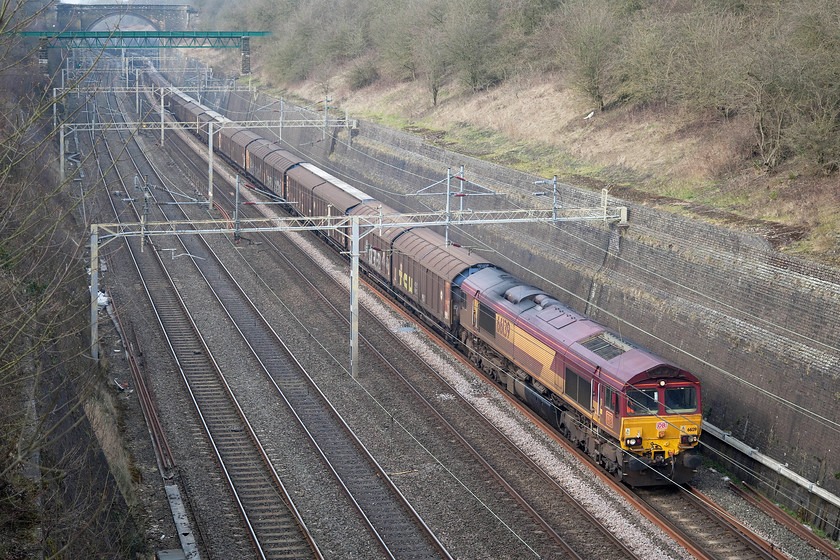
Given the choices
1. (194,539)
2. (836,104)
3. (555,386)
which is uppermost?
(836,104)

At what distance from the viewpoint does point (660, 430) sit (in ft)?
56.3

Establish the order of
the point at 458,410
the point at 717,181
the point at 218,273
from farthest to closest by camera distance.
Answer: the point at 218,273 → the point at 717,181 → the point at 458,410

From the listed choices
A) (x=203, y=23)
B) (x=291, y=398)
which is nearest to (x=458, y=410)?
(x=291, y=398)

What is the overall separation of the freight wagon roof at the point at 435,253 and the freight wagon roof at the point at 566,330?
3.12 feet

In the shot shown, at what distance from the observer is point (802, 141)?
24078 millimetres

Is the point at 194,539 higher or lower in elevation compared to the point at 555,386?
lower

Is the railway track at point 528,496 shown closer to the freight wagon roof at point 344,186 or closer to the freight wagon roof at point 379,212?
the freight wagon roof at point 379,212

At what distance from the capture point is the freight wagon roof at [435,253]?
24.8 metres

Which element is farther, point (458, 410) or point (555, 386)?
point (458, 410)

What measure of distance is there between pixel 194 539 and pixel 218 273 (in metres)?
19.0

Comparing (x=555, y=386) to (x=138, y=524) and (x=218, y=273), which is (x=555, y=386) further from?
(x=218, y=273)

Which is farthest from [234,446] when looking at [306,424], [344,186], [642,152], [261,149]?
[261,149]

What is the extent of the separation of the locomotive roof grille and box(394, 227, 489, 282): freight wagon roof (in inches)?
254

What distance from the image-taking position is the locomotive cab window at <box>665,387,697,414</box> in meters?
17.2
